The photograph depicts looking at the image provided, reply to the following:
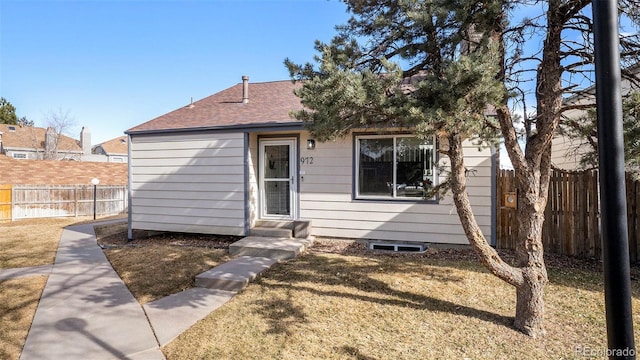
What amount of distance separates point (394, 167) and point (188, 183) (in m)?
4.97

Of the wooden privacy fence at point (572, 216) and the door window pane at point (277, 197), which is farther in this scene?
the door window pane at point (277, 197)

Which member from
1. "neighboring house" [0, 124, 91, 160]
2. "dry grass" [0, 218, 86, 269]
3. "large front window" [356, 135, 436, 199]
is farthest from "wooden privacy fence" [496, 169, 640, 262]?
"neighboring house" [0, 124, 91, 160]

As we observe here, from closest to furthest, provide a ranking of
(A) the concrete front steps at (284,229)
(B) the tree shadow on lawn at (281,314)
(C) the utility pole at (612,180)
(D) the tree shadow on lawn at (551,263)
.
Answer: (C) the utility pole at (612,180), (B) the tree shadow on lawn at (281,314), (D) the tree shadow on lawn at (551,263), (A) the concrete front steps at (284,229)

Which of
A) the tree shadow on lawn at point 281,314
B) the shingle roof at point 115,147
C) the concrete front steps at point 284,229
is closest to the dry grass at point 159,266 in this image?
the concrete front steps at point 284,229

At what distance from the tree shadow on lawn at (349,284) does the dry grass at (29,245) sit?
5.15 m

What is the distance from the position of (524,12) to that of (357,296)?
3.75 metres

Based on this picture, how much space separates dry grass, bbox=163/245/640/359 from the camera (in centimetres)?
309

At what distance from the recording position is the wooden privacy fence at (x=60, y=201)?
13922 millimetres

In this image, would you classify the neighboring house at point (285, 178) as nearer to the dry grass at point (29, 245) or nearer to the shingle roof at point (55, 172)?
the dry grass at point (29, 245)

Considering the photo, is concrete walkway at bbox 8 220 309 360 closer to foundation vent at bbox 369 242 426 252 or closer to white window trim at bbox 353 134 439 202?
foundation vent at bbox 369 242 426 252

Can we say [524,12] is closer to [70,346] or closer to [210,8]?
[70,346]

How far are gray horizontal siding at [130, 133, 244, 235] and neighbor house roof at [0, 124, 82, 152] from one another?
89.3 ft

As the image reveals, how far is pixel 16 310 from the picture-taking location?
4254mm

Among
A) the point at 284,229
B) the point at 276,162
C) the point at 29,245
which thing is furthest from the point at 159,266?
the point at 29,245
